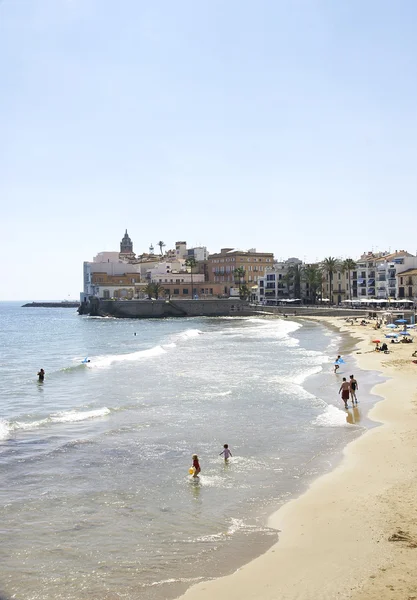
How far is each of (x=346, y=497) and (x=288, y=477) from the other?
2.47 meters

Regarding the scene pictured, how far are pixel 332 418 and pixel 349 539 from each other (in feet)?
46.1

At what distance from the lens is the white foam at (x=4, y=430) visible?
2552cm

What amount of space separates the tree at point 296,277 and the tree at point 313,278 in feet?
4.34

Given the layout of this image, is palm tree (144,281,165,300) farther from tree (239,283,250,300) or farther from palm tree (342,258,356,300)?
palm tree (342,258,356,300)

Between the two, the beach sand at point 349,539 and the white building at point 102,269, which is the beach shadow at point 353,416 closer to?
the beach sand at point 349,539

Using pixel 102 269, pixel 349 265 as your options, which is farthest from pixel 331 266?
pixel 102 269

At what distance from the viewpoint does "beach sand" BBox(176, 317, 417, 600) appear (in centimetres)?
1186

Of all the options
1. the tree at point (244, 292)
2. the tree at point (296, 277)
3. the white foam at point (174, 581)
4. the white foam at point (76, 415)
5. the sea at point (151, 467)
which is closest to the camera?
the white foam at point (174, 581)

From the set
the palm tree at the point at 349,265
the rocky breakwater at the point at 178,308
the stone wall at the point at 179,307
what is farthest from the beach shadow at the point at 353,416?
the stone wall at the point at 179,307

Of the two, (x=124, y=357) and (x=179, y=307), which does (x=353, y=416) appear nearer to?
(x=124, y=357)

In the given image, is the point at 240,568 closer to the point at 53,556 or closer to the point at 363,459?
the point at 53,556

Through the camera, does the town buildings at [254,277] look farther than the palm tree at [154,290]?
No

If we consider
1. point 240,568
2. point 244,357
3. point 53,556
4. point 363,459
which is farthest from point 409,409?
point 244,357

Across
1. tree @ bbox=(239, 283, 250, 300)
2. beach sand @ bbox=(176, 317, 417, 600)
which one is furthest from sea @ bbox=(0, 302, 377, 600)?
tree @ bbox=(239, 283, 250, 300)
